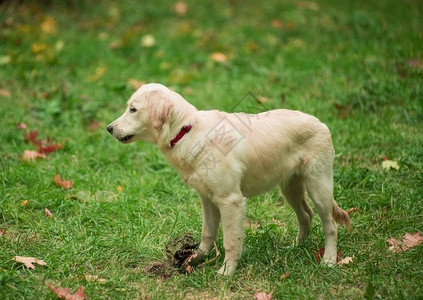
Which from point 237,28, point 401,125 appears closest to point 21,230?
point 401,125

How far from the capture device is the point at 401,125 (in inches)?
231

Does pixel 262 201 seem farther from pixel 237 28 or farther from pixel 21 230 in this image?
pixel 237 28

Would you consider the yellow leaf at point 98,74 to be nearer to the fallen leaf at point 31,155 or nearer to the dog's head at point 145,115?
the fallen leaf at point 31,155

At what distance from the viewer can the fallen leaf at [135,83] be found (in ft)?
23.2

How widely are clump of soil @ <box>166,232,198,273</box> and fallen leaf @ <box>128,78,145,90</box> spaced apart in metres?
3.72

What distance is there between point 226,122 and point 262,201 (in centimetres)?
147

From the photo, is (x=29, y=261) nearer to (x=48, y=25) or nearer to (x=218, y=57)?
(x=218, y=57)

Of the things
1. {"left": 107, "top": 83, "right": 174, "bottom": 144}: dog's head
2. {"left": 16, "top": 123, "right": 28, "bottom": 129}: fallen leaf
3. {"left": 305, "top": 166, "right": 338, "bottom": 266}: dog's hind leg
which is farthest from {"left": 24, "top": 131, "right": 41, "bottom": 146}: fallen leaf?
{"left": 305, "top": 166, "right": 338, "bottom": 266}: dog's hind leg

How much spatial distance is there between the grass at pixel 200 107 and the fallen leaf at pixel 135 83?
0.08m

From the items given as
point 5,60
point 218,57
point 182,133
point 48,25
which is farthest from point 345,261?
point 48,25

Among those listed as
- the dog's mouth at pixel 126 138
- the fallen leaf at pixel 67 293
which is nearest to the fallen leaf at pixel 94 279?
the fallen leaf at pixel 67 293

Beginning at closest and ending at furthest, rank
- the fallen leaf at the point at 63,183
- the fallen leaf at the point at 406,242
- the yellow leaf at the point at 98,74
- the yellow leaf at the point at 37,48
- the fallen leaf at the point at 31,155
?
the fallen leaf at the point at 406,242
the fallen leaf at the point at 63,183
the fallen leaf at the point at 31,155
the yellow leaf at the point at 98,74
the yellow leaf at the point at 37,48

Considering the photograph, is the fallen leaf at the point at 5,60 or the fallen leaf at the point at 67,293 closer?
the fallen leaf at the point at 67,293

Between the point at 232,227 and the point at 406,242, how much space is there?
1.50m
